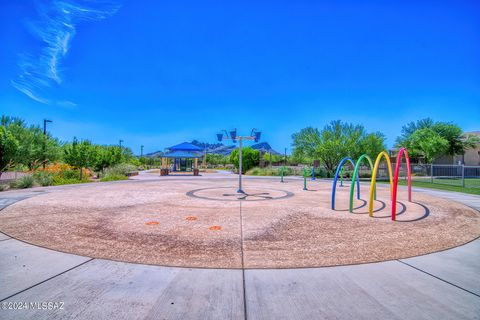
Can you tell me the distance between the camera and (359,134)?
88.3 feet

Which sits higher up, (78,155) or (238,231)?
(78,155)

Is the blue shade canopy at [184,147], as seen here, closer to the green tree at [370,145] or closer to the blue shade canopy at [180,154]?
the blue shade canopy at [180,154]

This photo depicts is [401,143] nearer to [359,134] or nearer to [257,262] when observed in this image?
[359,134]

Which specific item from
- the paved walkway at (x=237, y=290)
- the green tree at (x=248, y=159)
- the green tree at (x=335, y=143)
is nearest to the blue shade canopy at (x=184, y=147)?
the green tree at (x=248, y=159)

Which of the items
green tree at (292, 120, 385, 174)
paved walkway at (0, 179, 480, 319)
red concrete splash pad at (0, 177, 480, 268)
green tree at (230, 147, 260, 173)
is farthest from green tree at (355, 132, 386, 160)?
paved walkway at (0, 179, 480, 319)

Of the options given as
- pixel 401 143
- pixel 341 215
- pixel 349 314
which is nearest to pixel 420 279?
pixel 349 314

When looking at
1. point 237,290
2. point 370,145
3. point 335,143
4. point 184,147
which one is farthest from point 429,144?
point 237,290

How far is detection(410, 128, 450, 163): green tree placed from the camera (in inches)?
1299

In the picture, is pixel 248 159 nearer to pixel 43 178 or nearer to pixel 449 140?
pixel 43 178

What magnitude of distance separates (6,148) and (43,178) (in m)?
2.64

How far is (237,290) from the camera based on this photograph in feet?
10.5

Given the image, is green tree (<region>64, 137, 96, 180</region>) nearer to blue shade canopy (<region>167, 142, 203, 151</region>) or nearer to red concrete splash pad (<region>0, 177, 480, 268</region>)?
red concrete splash pad (<region>0, 177, 480, 268</region>)

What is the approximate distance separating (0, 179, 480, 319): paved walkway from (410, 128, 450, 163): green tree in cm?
3615

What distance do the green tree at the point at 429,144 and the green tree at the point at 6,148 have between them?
4245 cm
